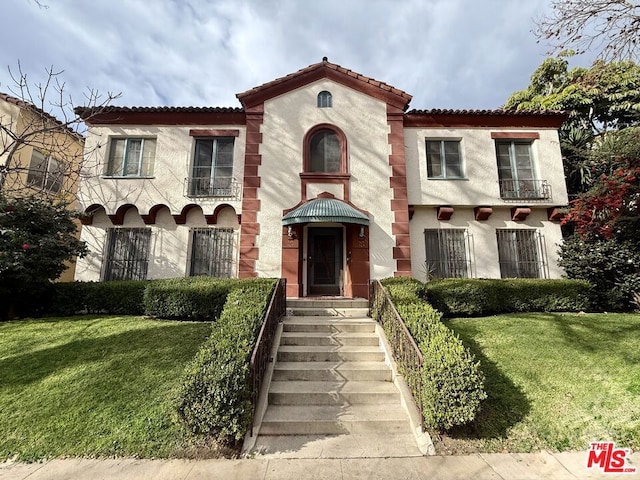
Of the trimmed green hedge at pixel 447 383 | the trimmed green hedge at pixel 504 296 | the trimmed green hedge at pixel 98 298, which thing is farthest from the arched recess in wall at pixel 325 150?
the trimmed green hedge at pixel 447 383

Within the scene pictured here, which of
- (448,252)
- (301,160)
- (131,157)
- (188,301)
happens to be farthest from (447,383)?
(131,157)

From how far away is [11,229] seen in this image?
9203mm

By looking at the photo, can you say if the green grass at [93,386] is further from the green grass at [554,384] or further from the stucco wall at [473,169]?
the stucco wall at [473,169]

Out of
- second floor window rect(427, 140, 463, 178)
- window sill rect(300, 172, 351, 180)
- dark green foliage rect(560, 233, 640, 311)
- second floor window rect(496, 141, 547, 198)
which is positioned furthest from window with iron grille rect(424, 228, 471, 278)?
window sill rect(300, 172, 351, 180)

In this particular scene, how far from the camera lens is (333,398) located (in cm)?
547

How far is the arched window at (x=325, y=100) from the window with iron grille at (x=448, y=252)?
608 cm

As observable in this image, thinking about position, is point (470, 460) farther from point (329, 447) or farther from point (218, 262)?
point (218, 262)

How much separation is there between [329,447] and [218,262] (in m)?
8.19

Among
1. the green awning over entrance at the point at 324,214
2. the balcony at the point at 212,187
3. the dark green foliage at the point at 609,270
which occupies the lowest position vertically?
the dark green foliage at the point at 609,270

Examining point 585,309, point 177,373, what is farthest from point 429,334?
point 585,309

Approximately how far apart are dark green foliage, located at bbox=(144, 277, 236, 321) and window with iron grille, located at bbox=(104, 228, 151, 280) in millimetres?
3074

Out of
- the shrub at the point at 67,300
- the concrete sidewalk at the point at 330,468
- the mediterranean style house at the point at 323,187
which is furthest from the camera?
the mediterranean style house at the point at 323,187

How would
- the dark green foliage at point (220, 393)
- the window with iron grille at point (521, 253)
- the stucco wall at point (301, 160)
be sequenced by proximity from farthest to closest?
the window with iron grille at point (521, 253) < the stucco wall at point (301, 160) < the dark green foliage at point (220, 393)

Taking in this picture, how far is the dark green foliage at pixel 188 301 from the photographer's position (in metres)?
8.62
